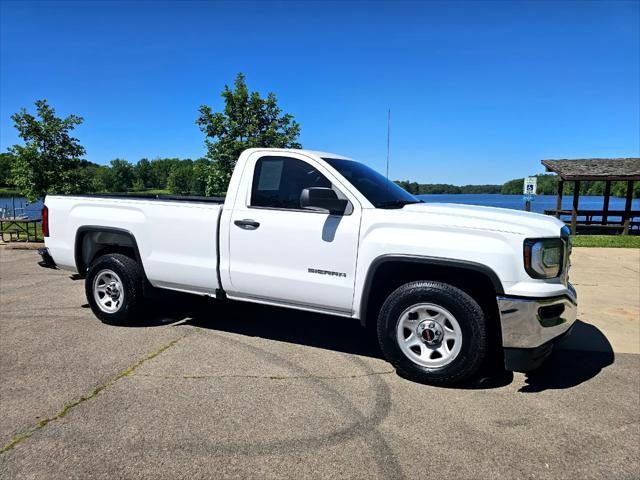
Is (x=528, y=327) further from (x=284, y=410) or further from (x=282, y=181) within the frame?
(x=282, y=181)

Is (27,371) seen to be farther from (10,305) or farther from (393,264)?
(393,264)

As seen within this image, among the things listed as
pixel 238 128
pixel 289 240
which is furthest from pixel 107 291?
pixel 238 128

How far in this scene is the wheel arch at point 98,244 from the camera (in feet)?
17.2

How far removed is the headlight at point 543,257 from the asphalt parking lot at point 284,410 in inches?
39.7

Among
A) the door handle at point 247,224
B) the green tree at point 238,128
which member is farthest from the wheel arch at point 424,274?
the green tree at point 238,128

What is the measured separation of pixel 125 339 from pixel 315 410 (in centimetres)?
257

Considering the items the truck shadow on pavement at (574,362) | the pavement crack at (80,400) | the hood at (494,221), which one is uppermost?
the hood at (494,221)

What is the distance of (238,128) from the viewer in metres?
20.2

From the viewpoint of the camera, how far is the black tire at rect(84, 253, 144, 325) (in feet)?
17.0

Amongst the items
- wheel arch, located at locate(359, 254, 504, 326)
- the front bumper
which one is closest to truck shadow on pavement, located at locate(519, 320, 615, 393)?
the front bumper

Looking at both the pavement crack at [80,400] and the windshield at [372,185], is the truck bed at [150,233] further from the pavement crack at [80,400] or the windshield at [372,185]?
the windshield at [372,185]

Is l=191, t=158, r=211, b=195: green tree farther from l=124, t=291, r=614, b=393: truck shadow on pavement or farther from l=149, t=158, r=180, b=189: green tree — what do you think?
l=149, t=158, r=180, b=189: green tree

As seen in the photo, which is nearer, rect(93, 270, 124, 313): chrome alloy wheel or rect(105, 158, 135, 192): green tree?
rect(93, 270, 124, 313): chrome alloy wheel

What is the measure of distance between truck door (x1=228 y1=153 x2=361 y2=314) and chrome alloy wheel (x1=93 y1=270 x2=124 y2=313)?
1606 millimetres
